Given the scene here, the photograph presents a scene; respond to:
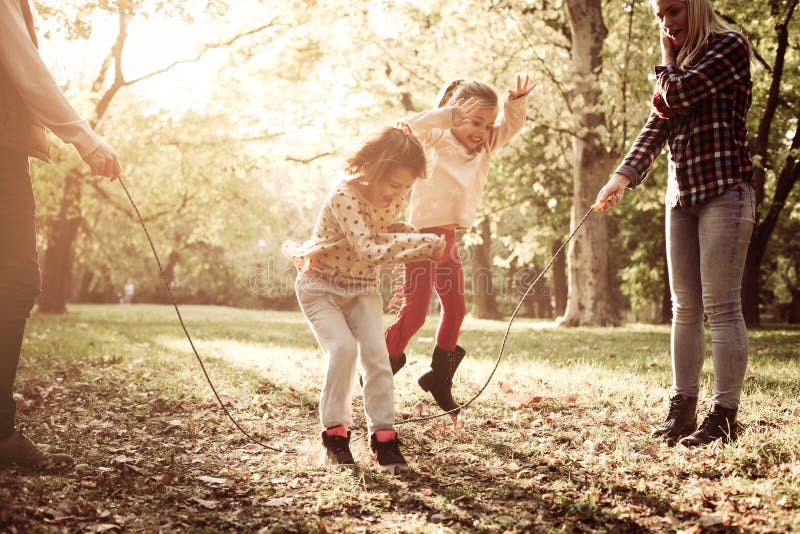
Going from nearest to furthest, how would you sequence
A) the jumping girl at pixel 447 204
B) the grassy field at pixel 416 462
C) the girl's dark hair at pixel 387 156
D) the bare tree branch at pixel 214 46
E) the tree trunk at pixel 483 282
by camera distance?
the grassy field at pixel 416 462 → the girl's dark hair at pixel 387 156 → the jumping girl at pixel 447 204 → the bare tree branch at pixel 214 46 → the tree trunk at pixel 483 282

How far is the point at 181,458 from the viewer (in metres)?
3.66

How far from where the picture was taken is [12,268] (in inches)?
120

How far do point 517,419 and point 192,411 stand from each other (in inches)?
92.2

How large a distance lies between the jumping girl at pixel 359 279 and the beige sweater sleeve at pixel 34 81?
1226mm

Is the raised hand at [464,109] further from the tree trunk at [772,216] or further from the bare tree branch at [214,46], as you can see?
the bare tree branch at [214,46]

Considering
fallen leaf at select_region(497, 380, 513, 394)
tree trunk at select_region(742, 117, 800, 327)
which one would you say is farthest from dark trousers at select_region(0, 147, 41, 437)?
tree trunk at select_region(742, 117, 800, 327)

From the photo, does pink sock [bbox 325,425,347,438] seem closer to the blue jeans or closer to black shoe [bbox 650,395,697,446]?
black shoe [bbox 650,395,697,446]

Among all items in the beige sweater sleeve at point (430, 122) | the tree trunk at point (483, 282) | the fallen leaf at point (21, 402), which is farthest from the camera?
the tree trunk at point (483, 282)

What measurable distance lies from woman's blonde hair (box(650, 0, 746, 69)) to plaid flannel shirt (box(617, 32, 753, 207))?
45 millimetres

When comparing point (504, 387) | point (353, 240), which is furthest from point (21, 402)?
point (504, 387)

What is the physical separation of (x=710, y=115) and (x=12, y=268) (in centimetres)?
352

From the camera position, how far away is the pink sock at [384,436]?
3342mm

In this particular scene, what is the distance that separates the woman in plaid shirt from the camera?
3387 mm

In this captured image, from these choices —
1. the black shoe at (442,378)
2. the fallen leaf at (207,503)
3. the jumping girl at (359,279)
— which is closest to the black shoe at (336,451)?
the jumping girl at (359,279)
